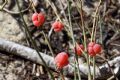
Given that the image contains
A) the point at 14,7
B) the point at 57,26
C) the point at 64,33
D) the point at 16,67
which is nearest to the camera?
the point at 57,26

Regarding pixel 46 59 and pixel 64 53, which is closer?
pixel 64 53

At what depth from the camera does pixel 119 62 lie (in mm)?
1956

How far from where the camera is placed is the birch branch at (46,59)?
76.5 inches

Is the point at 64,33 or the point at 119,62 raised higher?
the point at 64,33

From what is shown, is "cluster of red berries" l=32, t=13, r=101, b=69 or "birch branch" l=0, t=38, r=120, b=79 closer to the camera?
"cluster of red berries" l=32, t=13, r=101, b=69

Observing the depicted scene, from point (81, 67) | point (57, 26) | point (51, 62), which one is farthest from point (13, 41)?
point (57, 26)

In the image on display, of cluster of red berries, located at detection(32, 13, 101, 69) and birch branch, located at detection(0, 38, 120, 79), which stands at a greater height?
cluster of red berries, located at detection(32, 13, 101, 69)

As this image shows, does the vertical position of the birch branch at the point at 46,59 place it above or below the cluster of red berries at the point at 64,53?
below

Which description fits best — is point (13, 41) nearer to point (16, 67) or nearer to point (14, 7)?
point (16, 67)

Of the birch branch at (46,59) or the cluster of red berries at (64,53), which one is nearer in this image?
the cluster of red berries at (64,53)

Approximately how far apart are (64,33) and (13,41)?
1.22ft

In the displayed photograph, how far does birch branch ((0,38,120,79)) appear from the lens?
1943mm

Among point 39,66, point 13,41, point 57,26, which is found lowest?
point 39,66

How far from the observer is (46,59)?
2.04 metres
